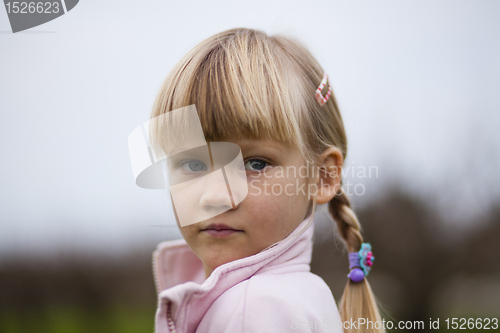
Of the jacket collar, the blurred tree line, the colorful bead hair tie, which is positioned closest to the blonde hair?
the colorful bead hair tie

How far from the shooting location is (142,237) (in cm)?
207

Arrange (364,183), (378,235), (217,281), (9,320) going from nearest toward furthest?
(217,281), (364,183), (378,235), (9,320)

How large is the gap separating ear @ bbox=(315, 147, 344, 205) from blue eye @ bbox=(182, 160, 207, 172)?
0.31 m

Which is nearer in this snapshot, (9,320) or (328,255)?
(328,255)

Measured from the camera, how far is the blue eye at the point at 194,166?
79 centimetres

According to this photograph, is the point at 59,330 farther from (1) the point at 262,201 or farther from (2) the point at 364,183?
(1) the point at 262,201

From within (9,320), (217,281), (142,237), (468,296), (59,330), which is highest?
(217,281)

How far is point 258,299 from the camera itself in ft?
2.19

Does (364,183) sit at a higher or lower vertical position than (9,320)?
higher

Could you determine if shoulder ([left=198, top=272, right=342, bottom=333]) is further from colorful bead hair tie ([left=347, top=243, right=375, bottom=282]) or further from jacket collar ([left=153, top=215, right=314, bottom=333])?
colorful bead hair tie ([left=347, top=243, right=375, bottom=282])

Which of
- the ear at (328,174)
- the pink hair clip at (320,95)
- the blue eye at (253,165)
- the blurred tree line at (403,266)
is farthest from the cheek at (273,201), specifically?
the blurred tree line at (403,266)

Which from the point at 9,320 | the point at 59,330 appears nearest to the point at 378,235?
the point at 59,330

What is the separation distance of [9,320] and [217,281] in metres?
3.29

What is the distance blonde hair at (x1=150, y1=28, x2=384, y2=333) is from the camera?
2.48 feet
